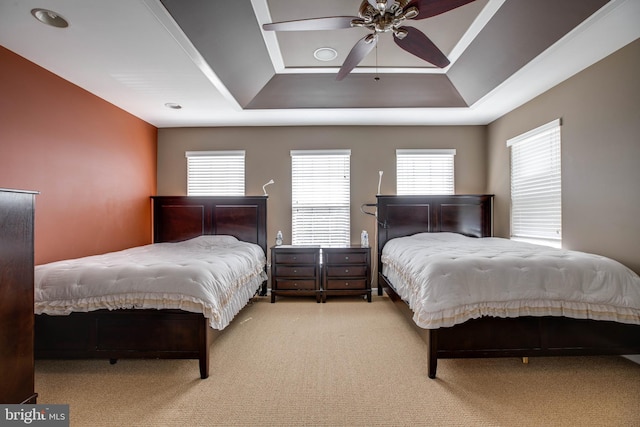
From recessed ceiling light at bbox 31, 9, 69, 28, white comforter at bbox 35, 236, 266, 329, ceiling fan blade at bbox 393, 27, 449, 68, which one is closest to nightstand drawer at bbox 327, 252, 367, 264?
white comforter at bbox 35, 236, 266, 329

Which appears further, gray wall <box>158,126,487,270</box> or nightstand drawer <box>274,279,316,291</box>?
gray wall <box>158,126,487,270</box>

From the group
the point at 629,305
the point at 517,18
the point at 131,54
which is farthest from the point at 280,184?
the point at 629,305

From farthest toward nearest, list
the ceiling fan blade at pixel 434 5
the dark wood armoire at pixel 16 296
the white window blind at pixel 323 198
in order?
the white window blind at pixel 323 198 → the ceiling fan blade at pixel 434 5 → the dark wood armoire at pixel 16 296

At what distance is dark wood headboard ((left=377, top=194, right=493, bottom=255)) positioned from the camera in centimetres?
452

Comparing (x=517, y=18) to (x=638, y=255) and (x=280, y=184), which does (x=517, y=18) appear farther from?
(x=280, y=184)

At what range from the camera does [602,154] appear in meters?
2.84

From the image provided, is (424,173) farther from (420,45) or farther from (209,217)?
(209,217)

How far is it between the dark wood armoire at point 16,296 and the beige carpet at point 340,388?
51cm

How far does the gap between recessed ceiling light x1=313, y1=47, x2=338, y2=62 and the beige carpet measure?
9.24 feet

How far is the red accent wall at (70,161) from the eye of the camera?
2633 millimetres

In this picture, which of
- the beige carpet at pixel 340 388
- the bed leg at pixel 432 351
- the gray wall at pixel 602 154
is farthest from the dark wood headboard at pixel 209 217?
the gray wall at pixel 602 154

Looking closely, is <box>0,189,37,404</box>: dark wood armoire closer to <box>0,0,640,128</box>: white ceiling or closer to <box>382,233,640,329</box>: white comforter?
<box>0,0,640,128</box>: white ceiling

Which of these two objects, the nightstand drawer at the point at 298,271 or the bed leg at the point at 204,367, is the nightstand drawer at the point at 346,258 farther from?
the bed leg at the point at 204,367

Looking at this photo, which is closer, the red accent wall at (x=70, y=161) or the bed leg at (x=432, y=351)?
the bed leg at (x=432, y=351)
